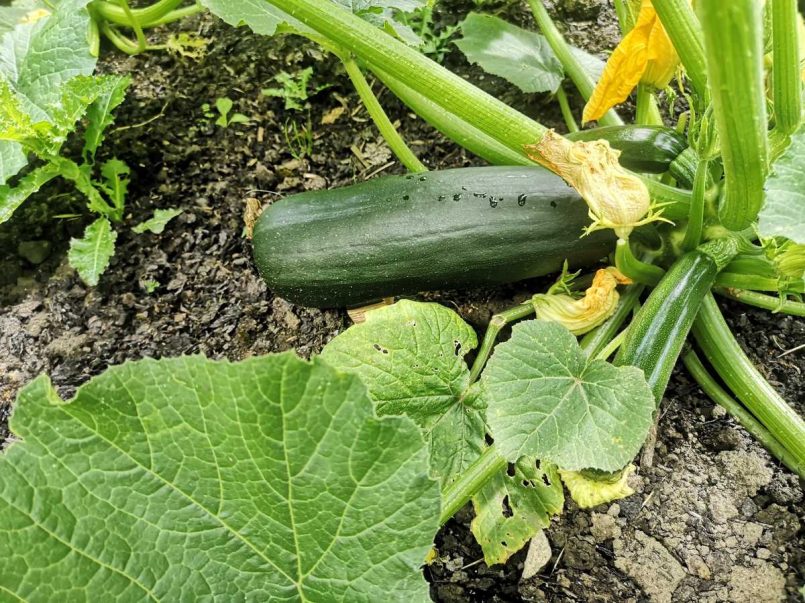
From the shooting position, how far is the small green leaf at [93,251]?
1808 millimetres

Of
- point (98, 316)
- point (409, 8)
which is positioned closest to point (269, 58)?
point (409, 8)

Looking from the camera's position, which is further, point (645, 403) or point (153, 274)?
point (153, 274)

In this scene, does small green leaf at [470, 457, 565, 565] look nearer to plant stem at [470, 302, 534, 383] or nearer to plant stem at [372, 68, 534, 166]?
plant stem at [470, 302, 534, 383]

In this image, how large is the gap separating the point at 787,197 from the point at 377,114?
3.54ft

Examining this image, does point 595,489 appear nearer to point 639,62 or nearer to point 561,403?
point 561,403

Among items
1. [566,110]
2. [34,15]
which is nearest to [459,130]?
[566,110]

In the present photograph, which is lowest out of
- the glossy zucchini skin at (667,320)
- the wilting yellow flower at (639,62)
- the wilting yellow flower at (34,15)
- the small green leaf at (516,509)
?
the small green leaf at (516,509)

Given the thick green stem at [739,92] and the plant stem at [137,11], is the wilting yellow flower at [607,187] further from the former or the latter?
the plant stem at [137,11]

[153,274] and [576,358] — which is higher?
[576,358]

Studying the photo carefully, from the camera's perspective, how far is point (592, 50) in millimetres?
2291

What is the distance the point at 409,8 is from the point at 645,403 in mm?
1090

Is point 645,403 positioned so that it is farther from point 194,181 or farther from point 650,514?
point 194,181

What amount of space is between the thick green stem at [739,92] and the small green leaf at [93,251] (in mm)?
1509

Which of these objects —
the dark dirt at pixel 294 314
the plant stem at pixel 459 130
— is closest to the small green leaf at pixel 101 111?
the dark dirt at pixel 294 314
